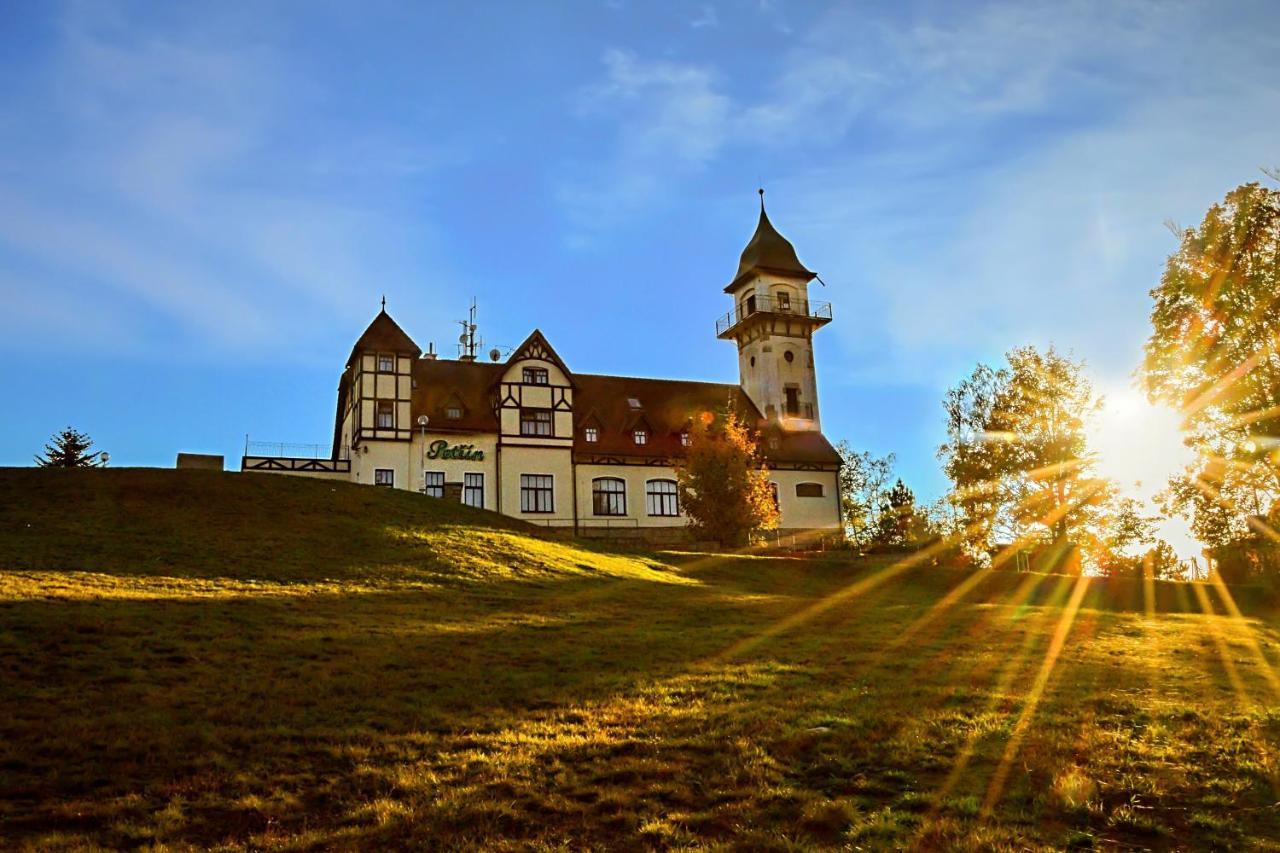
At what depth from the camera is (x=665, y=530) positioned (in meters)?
47.0

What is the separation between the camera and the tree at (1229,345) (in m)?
28.5

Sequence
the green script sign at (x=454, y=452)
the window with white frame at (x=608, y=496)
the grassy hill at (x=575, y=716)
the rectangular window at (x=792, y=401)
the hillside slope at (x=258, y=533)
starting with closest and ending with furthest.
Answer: the grassy hill at (x=575, y=716), the hillside slope at (x=258, y=533), the green script sign at (x=454, y=452), the window with white frame at (x=608, y=496), the rectangular window at (x=792, y=401)

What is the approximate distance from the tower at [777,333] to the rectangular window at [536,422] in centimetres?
1480

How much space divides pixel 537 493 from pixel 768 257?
22.4 meters

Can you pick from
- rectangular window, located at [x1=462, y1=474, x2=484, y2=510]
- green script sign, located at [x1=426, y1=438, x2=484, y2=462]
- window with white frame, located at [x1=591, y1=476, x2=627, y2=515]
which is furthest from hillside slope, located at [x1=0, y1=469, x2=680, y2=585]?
window with white frame, located at [x1=591, y1=476, x2=627, y2=515]

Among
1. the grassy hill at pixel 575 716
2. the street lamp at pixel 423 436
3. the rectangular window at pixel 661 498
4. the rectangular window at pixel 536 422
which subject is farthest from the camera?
the rectangular window at pixel 661 498

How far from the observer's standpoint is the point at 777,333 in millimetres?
58719

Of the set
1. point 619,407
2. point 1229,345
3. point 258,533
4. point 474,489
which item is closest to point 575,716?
point 258,533

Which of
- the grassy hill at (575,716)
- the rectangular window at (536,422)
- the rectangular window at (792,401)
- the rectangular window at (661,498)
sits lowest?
the grassy hill at (575,716)

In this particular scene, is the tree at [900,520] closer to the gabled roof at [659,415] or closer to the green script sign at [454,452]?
the gabled roof at [659,415]

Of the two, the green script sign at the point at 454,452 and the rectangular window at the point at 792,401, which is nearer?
the green script sign at the point at 454,452

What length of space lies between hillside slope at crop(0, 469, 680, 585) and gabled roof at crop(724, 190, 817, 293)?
30298mm

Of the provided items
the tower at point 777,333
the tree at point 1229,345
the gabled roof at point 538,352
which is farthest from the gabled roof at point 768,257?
the tree at point 1229,345

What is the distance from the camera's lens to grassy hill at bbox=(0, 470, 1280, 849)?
8000mm
